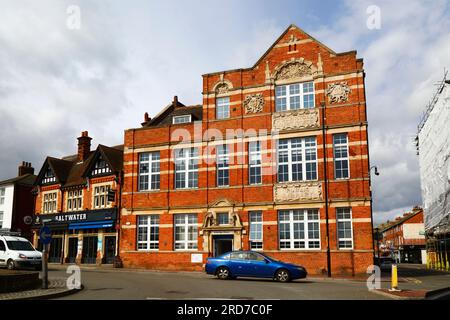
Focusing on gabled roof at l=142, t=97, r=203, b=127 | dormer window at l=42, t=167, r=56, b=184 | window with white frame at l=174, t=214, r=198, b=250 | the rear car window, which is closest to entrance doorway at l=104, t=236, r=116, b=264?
window with white frame at l=174, t=214, r=198, b=250

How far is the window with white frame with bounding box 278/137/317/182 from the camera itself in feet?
88.5

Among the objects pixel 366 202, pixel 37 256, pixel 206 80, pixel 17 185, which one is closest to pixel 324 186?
pixel 366 202

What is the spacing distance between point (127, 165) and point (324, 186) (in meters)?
14.0

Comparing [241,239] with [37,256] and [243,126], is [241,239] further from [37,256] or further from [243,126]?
[37,256]

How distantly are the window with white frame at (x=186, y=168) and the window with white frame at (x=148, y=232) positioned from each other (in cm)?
291

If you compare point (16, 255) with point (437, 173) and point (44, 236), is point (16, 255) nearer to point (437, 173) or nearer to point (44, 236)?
point (44, 236)

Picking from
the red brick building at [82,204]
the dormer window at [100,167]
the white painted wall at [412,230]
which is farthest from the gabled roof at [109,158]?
the white painted wall at [412,230]

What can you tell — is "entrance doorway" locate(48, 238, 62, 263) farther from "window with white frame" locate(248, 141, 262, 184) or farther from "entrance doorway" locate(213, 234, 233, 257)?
"window with white frame" locate(248, 141, 262, 184)

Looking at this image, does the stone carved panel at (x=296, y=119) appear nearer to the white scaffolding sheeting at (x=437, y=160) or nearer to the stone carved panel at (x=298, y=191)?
the stone carved panel at (x=298, y=191)

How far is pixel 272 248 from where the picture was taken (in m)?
26.8

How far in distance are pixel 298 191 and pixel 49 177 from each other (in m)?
25.5

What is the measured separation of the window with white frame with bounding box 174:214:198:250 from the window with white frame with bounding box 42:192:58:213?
15.9 meters

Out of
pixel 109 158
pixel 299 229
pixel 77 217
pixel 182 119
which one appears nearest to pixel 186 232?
pixel 299 229
